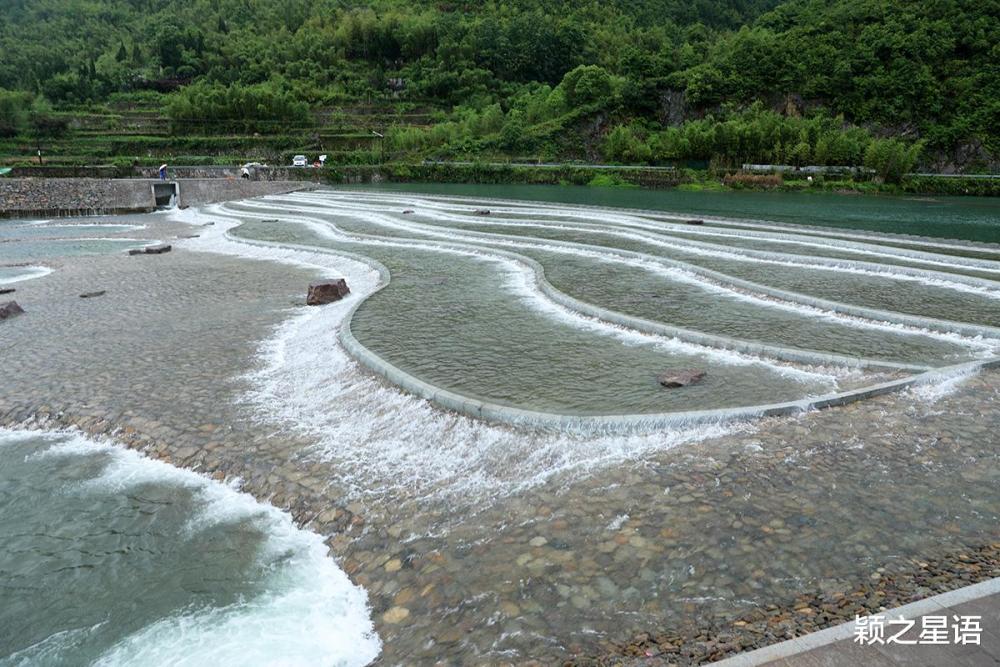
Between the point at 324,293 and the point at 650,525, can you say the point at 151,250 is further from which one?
the point at 650,525

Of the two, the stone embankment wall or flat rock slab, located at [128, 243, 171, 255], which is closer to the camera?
flat rock slab, located at [128, 243, 171, 255]

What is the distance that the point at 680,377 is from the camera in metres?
8.27

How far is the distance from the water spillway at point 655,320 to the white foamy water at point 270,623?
99.8 inches

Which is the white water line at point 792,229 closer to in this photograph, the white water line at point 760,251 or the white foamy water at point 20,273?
the white water line at point 760,251

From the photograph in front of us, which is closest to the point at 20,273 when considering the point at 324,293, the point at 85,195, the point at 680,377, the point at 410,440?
the point at 324,293

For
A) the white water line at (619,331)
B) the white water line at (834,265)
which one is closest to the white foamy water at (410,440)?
the white water line at (619,331)

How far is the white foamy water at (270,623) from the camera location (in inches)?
182

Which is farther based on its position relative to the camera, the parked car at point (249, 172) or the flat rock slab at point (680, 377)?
the parked car at point (249, 172)

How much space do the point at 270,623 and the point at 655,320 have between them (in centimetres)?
799

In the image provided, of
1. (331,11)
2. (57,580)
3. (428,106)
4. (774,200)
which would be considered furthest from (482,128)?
(57,580)

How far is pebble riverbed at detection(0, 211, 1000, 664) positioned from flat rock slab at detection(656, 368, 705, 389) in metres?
1.37

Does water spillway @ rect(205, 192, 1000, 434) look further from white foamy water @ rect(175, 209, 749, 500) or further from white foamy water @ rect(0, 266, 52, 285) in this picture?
white foamy water @ rect(0, 266, 52, 285)

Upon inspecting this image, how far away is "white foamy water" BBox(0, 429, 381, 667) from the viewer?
463 centimetres

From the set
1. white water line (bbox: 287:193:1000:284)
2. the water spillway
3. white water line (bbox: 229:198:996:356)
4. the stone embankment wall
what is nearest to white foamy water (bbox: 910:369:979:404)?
the water spillway
